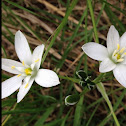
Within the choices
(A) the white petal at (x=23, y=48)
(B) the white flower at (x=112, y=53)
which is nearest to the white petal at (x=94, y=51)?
(B) the white flower at (x=112, y=53)

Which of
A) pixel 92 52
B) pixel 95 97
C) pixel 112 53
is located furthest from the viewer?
pixel 95 97

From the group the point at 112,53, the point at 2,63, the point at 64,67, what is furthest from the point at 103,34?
the point at 2,63

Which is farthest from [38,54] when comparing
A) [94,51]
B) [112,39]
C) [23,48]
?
[112,39]

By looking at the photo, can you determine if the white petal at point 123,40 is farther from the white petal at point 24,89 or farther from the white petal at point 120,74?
the white petal at point 24,89

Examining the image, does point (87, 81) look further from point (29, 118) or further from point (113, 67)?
point (29, 118)

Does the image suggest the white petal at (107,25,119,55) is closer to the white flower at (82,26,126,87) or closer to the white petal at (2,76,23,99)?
the white flower at (82,26,126,87)

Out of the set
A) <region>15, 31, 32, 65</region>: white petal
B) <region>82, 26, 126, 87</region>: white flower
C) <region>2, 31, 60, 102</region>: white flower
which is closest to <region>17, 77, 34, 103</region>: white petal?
<region>2, 31, 60, 102</region>: white flower
